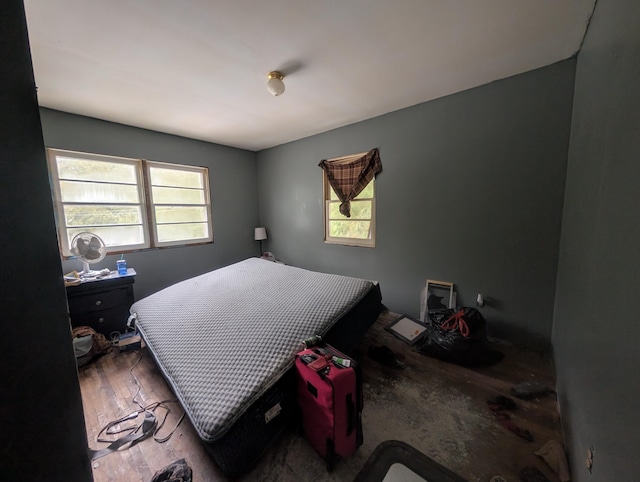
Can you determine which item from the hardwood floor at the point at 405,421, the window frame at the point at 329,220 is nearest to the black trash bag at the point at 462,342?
the hardwood floor at the point at 405,421

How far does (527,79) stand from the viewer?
1901 millimetres

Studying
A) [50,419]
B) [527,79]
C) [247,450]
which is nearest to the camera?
[50,419]

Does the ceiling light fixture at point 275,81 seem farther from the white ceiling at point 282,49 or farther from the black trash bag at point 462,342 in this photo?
the black trash bag at point 462,342

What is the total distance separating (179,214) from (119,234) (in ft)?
2.44

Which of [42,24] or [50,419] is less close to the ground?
[42,24]

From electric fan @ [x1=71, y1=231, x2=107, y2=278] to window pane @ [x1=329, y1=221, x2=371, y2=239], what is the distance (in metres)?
2.69

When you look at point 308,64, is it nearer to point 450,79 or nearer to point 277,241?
point 450,79

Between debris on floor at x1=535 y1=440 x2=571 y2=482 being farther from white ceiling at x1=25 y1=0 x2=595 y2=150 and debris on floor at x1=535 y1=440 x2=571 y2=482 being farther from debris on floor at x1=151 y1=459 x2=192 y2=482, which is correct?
white ceiling at x1=25 y1=0 x2=595 y2=150

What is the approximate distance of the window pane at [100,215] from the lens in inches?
100

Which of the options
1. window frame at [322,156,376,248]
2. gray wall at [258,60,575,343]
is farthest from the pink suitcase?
window frame at [322,156,376,248]

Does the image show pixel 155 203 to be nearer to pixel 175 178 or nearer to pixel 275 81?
pixel 175 178

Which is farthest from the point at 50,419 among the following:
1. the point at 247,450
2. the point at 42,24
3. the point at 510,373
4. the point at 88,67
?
the point at 510,373

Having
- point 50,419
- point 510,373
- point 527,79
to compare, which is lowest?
point 510,373

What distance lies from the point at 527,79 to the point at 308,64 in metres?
Result: 1.81
